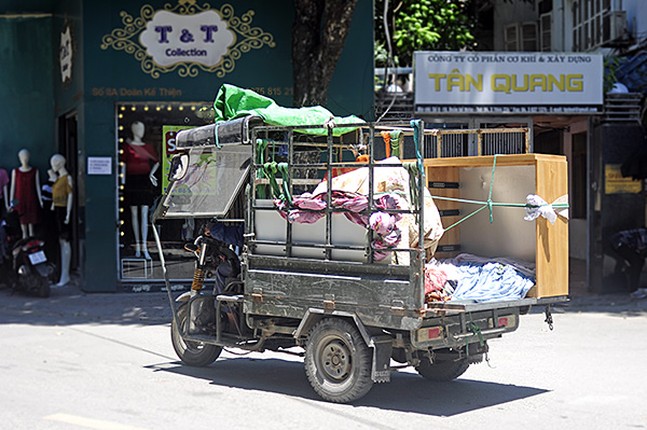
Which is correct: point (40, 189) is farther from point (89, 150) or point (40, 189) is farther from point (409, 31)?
point (409, 31)

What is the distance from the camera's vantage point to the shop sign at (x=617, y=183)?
13.9m

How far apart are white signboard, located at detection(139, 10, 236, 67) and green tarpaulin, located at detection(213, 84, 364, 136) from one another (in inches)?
237

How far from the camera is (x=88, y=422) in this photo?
6406mm

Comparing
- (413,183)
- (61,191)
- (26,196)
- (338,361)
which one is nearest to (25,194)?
(26,196)

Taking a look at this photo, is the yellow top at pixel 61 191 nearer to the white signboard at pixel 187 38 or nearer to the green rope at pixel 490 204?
the white signboard at pixel 187 38

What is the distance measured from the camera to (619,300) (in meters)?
13.3

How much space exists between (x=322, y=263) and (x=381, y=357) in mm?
877

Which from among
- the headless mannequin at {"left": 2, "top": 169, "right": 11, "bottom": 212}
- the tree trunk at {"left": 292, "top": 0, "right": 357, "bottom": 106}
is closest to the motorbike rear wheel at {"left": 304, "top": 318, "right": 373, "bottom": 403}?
the tree trunk at {"left": 292, "top": 0, "right": 357, "bottom": 106}

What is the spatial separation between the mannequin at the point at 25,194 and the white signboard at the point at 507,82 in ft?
21.5

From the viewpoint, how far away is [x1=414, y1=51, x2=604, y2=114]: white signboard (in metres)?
13.4

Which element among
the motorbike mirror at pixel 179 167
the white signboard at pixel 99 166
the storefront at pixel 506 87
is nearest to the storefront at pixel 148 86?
the white signboard at pixel 99 166

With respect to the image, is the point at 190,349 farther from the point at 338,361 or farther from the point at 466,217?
the point at 466,217

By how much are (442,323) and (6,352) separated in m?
4.89

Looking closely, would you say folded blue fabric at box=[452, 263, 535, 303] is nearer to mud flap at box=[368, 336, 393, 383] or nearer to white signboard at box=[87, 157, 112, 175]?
mud flap at box=[368, 336, 393, 383]
